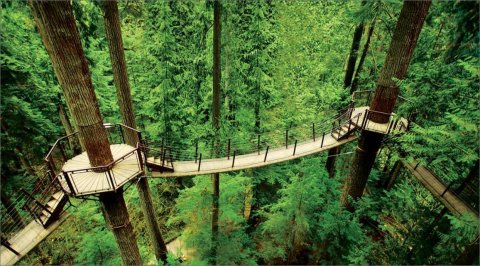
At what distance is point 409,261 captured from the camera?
6770 millimetres

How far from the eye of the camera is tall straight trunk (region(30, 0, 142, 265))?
15.6 ft

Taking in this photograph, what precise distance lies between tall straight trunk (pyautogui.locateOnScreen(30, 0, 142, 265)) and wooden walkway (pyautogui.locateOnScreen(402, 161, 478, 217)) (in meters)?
7.64

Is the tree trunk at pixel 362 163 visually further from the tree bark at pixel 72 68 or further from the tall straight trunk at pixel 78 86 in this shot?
the tree bark at pixel 72 68

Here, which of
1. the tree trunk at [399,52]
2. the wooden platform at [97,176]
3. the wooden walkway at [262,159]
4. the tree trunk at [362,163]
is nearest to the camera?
the wooden platform at [97,176]

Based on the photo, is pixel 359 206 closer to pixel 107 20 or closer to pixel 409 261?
pixel 409 261

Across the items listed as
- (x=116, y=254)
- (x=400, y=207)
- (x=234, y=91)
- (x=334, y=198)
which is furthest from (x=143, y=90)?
(x=400, y=207)

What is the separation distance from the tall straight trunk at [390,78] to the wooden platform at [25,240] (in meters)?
8.84

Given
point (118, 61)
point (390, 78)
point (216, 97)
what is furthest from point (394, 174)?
point (118, 61)

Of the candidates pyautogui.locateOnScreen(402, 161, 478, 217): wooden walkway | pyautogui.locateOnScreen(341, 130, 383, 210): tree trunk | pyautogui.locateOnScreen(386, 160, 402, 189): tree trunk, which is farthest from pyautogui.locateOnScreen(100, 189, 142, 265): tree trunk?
pyautogui.locateOnScreen(386, 160, 402, 189): tree trunk

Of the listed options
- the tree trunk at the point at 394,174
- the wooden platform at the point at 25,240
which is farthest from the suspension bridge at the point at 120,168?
the tree trunk at the point at 394,174

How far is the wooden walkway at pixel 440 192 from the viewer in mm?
6277

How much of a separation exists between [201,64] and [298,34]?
529cm

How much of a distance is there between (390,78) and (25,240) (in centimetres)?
1039

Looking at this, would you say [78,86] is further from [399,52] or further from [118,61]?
[399,52]
